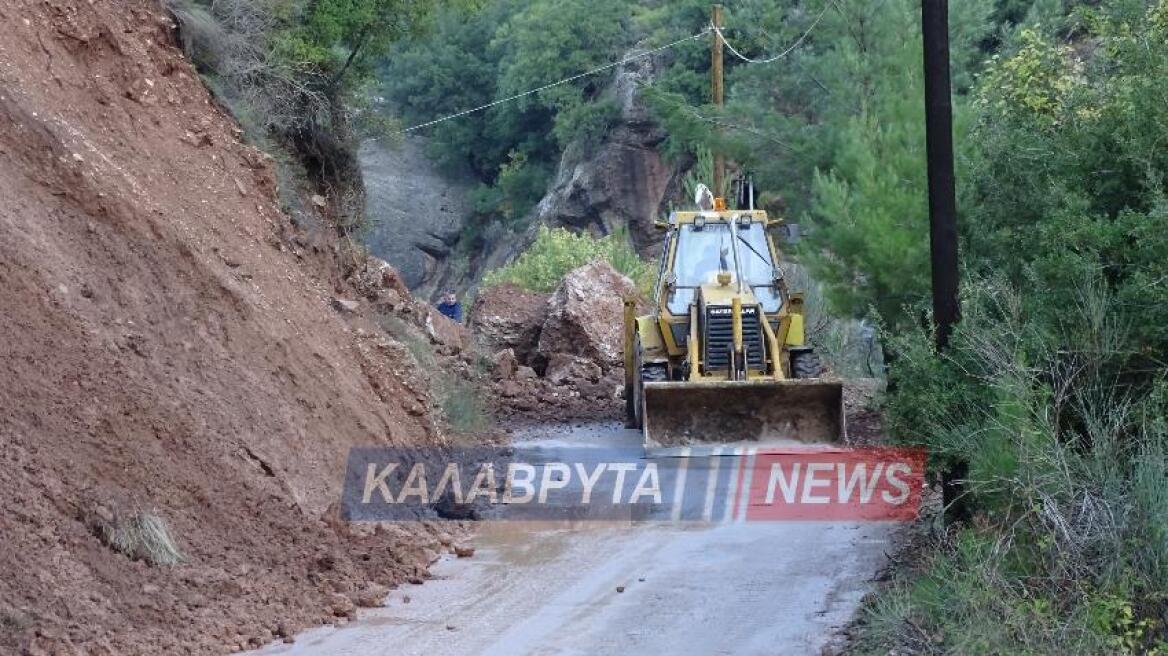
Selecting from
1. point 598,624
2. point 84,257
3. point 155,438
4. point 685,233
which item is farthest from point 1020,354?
point 685,233

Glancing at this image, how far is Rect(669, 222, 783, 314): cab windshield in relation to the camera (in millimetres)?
19172

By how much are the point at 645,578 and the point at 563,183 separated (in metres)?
46.7

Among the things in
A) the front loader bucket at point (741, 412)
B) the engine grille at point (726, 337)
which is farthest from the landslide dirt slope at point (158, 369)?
the engine grille at point (726, 337)

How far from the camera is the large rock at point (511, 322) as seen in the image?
91.6 ft

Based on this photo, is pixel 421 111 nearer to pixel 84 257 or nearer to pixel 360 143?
pixel 360 143

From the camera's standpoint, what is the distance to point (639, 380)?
744 inches

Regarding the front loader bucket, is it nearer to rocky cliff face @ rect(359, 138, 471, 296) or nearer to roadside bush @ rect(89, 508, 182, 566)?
roadside bush @ rect(89, 508, 182, 566)

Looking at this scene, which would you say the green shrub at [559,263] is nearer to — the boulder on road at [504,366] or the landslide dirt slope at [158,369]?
the boulder on road at [504,366]

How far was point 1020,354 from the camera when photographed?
9.55 metres

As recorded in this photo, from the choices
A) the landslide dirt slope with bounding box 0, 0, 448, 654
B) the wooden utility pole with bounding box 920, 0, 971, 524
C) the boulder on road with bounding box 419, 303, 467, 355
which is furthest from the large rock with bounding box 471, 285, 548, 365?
the wooden utility pole with bounding box 920, 0, 971, 524

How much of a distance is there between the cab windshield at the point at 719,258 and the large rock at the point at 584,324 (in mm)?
6919

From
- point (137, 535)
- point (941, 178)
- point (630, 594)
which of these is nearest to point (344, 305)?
point (630, 594)

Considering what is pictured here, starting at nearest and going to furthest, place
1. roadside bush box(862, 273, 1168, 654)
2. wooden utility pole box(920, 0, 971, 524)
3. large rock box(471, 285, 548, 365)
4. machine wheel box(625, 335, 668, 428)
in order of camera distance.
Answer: roadside bush box(862, 273, 1168, 654) < wooden utility pole box(920, 0, 971, 524) < machine wheel box(625, 335, 668, 428) < large rock box(471, 285, 548, 365)

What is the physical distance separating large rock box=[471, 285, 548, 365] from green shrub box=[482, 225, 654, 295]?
197 inches
